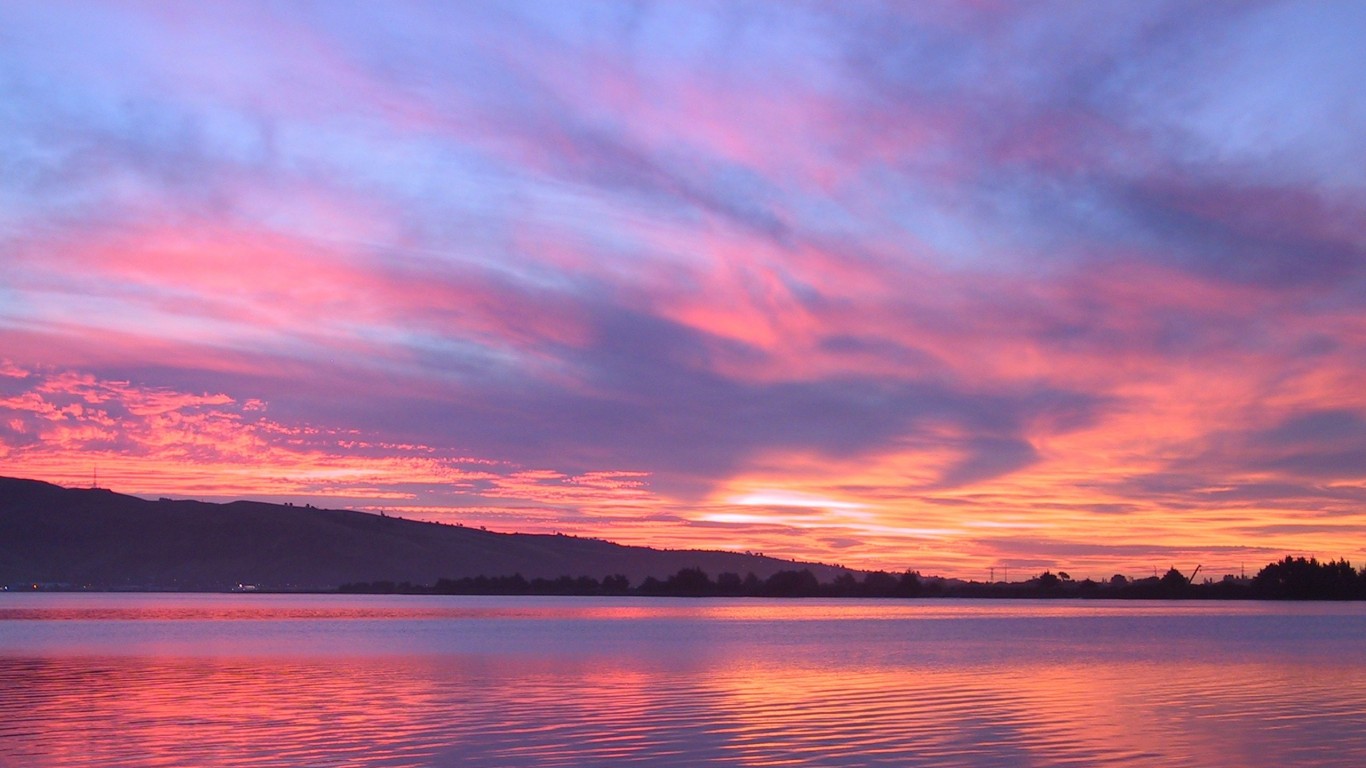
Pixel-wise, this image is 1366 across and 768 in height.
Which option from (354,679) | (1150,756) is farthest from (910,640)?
(1150,756)

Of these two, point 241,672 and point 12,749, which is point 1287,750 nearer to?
point 12,749

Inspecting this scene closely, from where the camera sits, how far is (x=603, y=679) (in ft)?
139

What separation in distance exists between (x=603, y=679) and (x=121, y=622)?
2688 inches

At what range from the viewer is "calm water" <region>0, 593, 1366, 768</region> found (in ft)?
82.6

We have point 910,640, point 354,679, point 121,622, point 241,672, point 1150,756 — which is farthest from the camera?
point 121,622

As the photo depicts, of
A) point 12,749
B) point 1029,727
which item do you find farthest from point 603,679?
point 12,749

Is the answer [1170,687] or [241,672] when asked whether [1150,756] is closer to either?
[1170,687]

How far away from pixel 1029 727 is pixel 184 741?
60.5ft

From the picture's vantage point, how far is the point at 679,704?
33906 millimetres

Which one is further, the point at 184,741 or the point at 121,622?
the point at 121,622

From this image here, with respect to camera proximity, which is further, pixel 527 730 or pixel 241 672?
pixel 241 672

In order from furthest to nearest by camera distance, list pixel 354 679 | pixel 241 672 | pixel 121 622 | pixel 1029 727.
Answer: pixel 121 622 → pixel 241 672 → pixel 354 679 → pixel 1029 727

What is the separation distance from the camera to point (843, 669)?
153ft

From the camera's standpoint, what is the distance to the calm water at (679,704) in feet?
82.6
